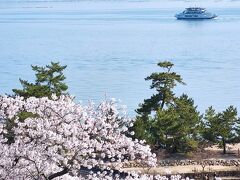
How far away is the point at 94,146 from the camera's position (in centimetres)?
1020

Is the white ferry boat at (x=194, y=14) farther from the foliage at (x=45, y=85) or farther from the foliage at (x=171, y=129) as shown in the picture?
the foliage at (x=171, y=129)

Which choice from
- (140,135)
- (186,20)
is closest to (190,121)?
(140,135)

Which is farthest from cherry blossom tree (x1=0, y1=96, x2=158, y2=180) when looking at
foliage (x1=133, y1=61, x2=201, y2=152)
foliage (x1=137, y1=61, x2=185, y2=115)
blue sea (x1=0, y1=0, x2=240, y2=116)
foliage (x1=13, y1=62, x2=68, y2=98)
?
blue sea (x1=0, y1=0, x2=240, y2=116)

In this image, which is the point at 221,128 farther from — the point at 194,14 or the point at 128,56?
the point at 194,14

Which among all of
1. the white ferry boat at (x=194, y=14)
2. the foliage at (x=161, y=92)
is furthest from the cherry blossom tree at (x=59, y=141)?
the white ferry boat at (x=194, y=14)

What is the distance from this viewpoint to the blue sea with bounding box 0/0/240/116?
39.3 meters

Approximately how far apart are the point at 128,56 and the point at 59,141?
152 feet

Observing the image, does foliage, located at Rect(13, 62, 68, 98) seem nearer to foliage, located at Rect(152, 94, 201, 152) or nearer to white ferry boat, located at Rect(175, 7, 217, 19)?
foliage, located at Rect(152, 94, 201, 152)

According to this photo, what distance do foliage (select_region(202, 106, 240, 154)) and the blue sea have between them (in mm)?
10095

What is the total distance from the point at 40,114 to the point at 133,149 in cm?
204

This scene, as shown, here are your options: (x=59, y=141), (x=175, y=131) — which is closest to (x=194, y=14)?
(x=175, y=131)

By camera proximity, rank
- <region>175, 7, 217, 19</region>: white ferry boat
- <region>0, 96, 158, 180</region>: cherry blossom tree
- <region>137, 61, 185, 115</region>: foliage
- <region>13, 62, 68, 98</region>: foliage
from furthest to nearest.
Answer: <region>175, 7, 217, 19</region>: white ferry boat < <region>137, 61, 185, 115</region>: foliage < <region>13, 62, 68, 98</region>: foliage < <region>0, 96, 158, 180</region>: cherry blossom tree

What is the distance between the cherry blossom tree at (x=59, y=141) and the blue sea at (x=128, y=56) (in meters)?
22.3

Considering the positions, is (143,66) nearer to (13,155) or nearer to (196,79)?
(196,79)
